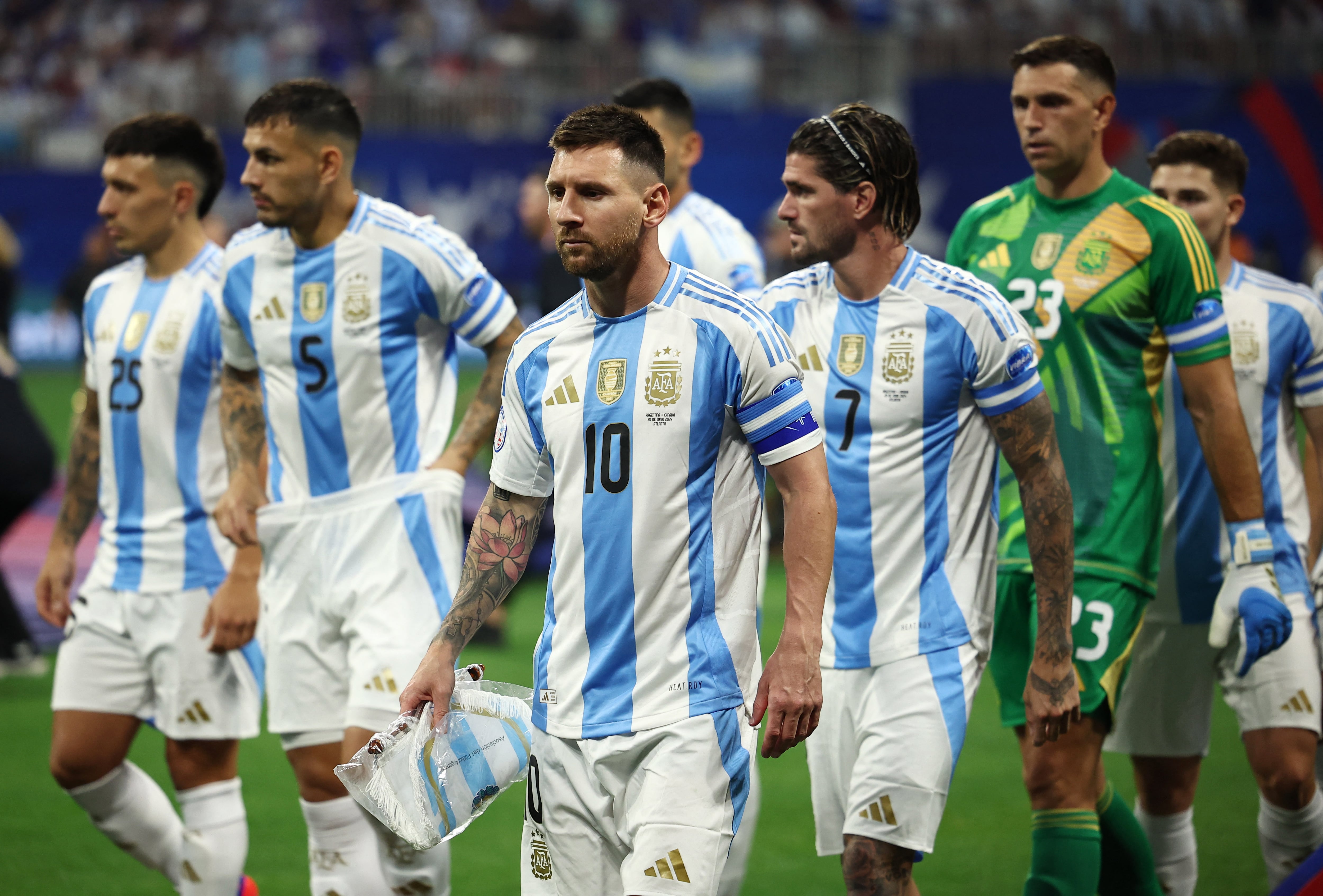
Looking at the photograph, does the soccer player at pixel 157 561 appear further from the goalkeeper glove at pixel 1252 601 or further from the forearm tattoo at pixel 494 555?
the goalkeeper glove at pixel 1252 601

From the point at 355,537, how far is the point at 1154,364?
2.40 metres

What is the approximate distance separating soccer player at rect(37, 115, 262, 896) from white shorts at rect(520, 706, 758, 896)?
173cm

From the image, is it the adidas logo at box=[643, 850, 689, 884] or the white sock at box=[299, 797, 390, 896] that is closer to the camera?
the adidas logo at box=[643, 850, 689, 884]

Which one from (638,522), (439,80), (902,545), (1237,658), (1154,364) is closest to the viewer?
(638,522)

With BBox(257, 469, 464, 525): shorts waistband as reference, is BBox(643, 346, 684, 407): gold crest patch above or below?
above

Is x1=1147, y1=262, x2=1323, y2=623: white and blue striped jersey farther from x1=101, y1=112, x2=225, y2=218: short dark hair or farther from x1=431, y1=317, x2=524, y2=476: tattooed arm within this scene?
x1=101, y1=112, x2=225, y2=218: short dark hair

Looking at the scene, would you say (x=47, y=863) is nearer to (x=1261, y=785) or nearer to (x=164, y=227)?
(x=164, y=227)

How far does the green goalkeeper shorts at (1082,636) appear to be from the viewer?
4.18 meters

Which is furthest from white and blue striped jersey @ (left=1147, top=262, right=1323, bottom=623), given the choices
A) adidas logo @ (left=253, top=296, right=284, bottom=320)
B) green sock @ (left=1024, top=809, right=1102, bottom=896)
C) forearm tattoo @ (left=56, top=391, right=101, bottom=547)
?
forearm tattoo @ (left=56, top=391, right=101, bottom=547)

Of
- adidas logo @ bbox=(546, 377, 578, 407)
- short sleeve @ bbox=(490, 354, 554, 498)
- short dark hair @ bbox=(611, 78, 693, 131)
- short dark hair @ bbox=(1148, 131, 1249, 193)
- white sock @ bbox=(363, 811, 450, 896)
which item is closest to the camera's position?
adidas logo @ bbox=(546, 377, 578, 407)

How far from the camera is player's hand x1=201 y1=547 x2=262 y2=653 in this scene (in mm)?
4520

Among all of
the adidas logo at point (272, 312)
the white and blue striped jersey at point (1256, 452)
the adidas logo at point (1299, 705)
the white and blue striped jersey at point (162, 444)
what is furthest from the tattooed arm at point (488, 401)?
the adidas logo at point (1299, 705)

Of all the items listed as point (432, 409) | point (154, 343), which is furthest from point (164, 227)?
point (432, 409)

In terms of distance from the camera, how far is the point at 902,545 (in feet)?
12.4
